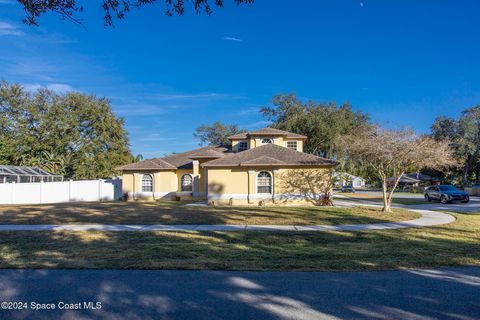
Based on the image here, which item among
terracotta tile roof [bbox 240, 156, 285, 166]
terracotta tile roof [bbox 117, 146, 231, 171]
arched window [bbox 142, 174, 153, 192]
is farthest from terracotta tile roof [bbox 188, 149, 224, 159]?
terracotta tile roof [bbox 240, 156, 285, 166]

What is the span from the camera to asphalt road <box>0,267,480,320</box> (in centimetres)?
479

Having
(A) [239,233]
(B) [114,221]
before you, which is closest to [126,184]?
(B) [114,221]

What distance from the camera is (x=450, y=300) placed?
17.2 feet

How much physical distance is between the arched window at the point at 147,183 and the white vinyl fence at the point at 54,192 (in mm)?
3881

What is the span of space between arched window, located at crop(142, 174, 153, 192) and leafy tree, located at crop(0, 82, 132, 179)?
1741cm

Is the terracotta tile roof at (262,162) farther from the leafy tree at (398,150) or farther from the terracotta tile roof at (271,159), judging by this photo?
the leafy tree at (398,150)

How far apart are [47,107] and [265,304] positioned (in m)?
47.6

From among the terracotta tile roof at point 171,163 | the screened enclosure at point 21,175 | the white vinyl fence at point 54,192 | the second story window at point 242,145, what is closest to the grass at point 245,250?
the white vinyl fence at point 54,192

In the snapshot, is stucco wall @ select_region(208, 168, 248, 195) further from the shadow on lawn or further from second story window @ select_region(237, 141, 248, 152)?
the shadow on lawn

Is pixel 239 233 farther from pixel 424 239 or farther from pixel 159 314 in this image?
pixel 159 314

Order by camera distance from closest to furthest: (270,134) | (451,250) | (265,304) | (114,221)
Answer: (265,304) → (451,250) → (114,221) → (270,134)

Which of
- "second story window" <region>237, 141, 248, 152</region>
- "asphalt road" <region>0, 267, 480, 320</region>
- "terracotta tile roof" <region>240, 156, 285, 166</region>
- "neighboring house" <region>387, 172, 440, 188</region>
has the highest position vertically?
"second story window" <region>237, 141, 248, 152</region>

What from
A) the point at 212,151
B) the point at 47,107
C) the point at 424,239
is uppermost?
the point at 47,107

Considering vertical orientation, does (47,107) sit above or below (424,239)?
above
